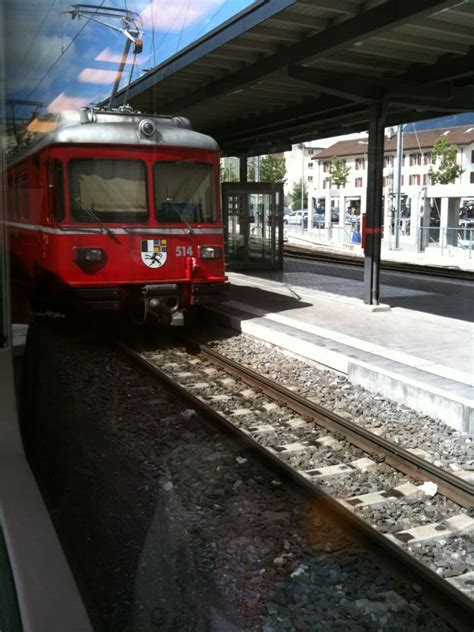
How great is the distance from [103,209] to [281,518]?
441 cm

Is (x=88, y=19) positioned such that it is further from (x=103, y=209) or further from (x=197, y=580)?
(x=103, y=209)

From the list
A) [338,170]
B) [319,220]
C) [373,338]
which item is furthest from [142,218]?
[319,220]

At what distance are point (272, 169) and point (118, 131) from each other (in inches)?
268

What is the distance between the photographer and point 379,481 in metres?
3.87

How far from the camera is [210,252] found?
7559 mm

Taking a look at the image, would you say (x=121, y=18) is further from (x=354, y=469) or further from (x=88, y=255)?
(x=88, y=255)

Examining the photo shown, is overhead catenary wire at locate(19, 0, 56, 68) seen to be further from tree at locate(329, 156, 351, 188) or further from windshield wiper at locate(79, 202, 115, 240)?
tree at locate(329, 156, 351, 188)

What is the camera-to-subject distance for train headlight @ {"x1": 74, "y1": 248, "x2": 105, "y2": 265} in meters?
6.86

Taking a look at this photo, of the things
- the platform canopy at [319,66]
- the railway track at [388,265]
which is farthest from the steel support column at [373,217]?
the railway track at [388,265]

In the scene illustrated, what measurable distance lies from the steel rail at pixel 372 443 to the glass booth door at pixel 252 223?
749 cm

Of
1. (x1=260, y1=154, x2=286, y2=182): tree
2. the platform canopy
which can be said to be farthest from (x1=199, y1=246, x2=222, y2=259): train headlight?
(x1=260, y1=154, x2=286, y2=182): tree

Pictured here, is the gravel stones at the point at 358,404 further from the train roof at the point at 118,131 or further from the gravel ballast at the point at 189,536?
the train roof at the point at 118,131

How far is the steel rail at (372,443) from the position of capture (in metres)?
3.64

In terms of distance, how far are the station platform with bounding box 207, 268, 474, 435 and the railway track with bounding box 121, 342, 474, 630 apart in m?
0.73
